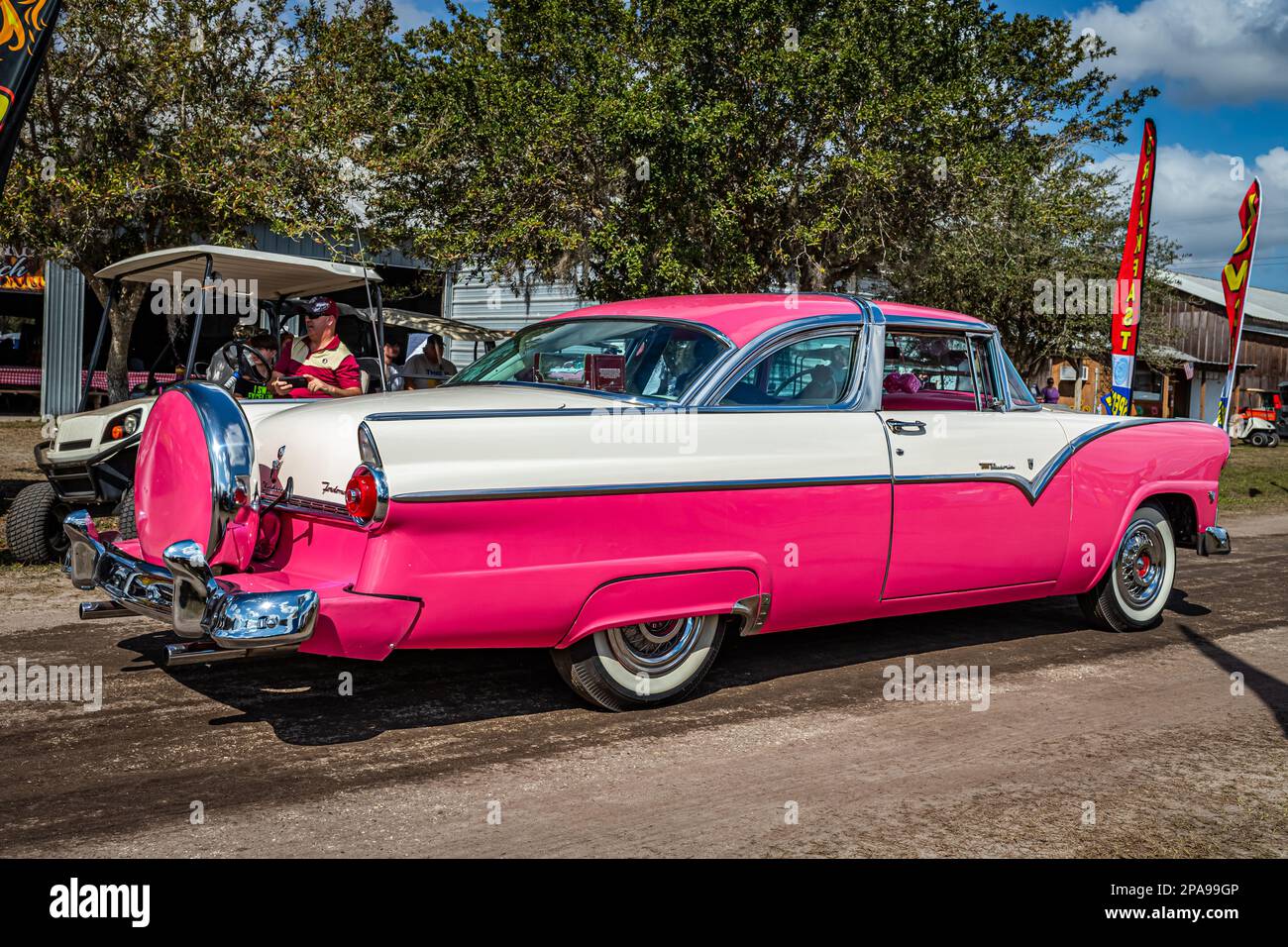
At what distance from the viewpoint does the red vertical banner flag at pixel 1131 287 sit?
1260 centimetres

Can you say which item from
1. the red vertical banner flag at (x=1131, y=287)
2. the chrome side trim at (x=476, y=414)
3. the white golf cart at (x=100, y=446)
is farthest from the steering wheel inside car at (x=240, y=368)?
the red vertical banner flag at (x=1131, y=287)

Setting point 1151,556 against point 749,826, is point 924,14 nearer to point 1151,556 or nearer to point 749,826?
point 1151,556

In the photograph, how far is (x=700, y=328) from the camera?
4.99 metres

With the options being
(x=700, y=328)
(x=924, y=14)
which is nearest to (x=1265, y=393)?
(x=924, y=14)

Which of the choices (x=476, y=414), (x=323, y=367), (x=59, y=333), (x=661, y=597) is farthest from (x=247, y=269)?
(x=59, y=333)

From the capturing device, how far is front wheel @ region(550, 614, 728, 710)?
4547 mm

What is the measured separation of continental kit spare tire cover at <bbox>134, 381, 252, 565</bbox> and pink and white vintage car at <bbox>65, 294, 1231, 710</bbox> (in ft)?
0.04

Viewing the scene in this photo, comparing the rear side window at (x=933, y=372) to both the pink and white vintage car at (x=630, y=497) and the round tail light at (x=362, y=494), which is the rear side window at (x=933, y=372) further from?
the round tail light at (x=362, y=494)

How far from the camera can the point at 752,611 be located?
4.71 metres

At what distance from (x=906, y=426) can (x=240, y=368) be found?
16.0ft

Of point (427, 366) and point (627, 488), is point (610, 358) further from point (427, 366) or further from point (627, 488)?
point (427, 366)

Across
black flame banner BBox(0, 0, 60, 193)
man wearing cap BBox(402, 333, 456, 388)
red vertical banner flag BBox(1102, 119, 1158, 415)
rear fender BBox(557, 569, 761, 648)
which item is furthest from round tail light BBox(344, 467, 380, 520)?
red vertical banner flag BBox(1102, 119, 1158, 415)

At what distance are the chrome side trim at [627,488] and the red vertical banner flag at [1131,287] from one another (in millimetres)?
8687
